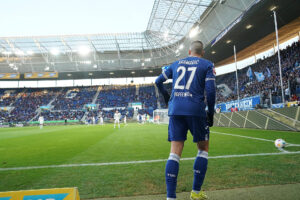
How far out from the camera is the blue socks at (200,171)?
2.38 m

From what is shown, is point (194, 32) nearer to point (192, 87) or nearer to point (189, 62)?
point (189, 62)

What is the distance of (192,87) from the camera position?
96.4 inches

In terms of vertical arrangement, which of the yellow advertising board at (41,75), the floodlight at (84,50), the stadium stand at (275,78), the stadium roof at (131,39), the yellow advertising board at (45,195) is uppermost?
the stadium roof at (131,39)

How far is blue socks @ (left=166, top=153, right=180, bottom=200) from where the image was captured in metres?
2.19

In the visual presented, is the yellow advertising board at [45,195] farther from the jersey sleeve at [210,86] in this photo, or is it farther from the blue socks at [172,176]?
the jersey sleeve at [210,86]

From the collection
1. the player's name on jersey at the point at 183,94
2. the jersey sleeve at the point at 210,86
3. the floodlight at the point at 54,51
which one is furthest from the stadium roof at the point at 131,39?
the player's name on jersey at the point at 183,94

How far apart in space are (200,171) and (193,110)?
812 millimetres

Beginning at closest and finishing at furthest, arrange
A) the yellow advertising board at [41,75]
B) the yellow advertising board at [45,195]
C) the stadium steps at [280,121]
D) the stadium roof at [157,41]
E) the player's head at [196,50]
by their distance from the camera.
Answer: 1. the yellow advertising board at [45,195]
2. the player's head at [196,50]
3. the stadium steps at [280,121]
4. the stadium roof at [157,41]
5. the yellow advertising board at [41,75]

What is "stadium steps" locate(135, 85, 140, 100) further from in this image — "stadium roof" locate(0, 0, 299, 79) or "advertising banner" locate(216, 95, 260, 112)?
"advertising banner" locate(216, 95, 260, 112)

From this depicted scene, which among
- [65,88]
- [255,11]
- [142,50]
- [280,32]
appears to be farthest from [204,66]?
[65,88]

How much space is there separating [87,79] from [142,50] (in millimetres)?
21442

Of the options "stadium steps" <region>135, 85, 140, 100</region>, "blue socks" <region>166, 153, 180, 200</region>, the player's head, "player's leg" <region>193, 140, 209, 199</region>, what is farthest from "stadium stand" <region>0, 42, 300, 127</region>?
"blue socks" <region>166, 153, 180, 200</region>

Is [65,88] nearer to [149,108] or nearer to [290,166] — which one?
[149,108]

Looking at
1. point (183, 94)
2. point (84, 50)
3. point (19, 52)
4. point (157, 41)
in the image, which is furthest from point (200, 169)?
point (19, 52)
